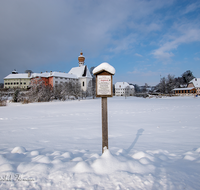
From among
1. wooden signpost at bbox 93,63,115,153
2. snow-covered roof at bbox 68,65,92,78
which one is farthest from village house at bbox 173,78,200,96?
wooden signpost at bbox 93,63,115,153

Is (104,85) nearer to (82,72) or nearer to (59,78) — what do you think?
(59,78)

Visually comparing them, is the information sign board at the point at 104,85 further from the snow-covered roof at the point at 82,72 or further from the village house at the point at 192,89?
the village house at the point at 192,89

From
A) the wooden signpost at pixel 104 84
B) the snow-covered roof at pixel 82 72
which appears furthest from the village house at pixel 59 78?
the wooden signpost at pixel 104 84

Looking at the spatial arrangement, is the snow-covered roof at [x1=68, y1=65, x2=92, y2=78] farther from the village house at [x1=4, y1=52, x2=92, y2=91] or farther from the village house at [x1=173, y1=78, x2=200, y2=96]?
the village house at [x1=173, y1=78, x2=200, y2=96]

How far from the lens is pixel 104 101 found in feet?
10.9

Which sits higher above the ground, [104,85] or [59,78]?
[59,78]

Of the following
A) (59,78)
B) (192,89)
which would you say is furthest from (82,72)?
(192,89)

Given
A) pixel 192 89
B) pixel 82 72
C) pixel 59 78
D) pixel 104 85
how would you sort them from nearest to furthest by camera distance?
1. pixel 104 85
2. pixel 59 78
3. pixel 82 72
4. pixel 192 89

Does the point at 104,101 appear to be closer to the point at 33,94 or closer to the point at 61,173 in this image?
the point at 61,173

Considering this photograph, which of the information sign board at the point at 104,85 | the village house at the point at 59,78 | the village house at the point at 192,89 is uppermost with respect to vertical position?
the village house at the point at 59,78

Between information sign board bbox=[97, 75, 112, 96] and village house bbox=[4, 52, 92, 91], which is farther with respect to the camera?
village house bbox=[4, 52, 92, 91]

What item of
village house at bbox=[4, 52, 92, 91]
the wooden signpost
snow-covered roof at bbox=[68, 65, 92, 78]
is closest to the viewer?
the wooden signpost

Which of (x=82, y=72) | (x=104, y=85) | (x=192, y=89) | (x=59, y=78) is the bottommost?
(x=104, y=85)

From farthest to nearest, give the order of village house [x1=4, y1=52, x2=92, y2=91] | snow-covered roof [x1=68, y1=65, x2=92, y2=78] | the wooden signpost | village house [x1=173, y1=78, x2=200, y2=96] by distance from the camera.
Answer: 1. village house [x1=173, y1=78, x2=200, y2=96]
2. snow-covered roof [x1=68, y1=65, x2=92, y2=78]
3. village house [x1=4, y1=52, x2=92, y2=91]
4. the wooden signpost
